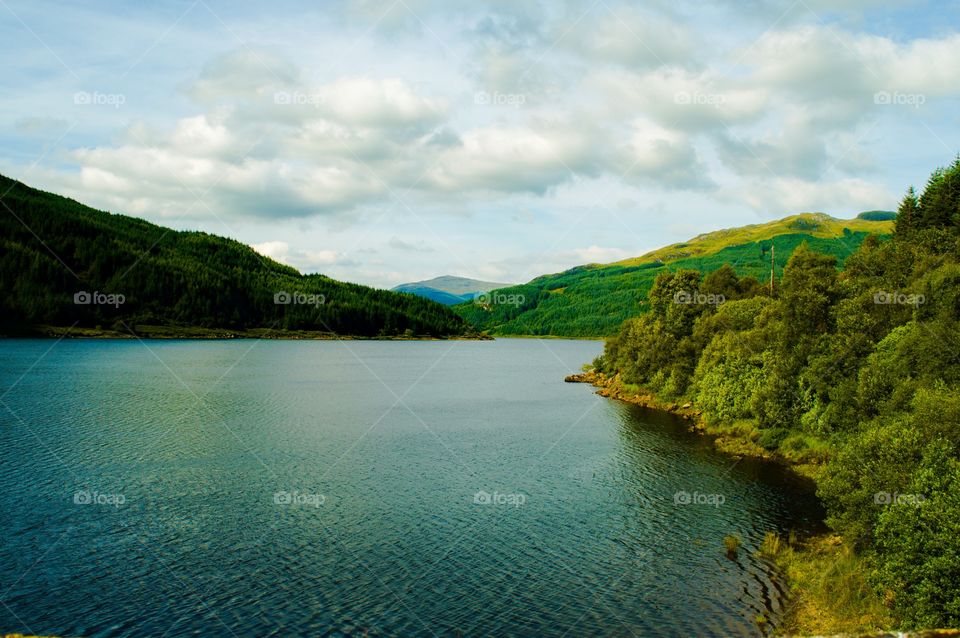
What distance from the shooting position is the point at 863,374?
44375mm

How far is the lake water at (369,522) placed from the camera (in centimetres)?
2552

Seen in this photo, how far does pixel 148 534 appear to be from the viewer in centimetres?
3322

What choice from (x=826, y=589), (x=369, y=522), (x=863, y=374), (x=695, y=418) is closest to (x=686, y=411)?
(x=695, y=418)

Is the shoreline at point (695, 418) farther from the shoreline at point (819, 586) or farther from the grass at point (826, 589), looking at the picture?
the grass at point (826, 589)

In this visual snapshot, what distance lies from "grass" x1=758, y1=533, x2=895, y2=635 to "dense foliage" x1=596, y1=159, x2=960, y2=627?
0.95 metres

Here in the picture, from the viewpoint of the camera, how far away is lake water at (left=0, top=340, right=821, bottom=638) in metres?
25.5

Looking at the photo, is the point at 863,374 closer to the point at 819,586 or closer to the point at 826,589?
the point at 819,586

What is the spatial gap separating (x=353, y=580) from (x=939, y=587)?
24.4 meters

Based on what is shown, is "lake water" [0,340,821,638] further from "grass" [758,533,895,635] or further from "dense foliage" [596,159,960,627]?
"dense foliage" [596,159,960,627]

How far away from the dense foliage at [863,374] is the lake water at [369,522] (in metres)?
5.87

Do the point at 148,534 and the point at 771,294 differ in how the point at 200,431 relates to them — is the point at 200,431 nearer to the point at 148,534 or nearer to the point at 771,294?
the point at 148,534

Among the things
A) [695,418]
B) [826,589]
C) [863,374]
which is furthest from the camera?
[695,418]

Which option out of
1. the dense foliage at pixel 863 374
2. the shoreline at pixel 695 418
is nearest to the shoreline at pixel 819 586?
the dense foliage at pixel 863 374

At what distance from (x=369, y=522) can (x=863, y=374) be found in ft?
125
